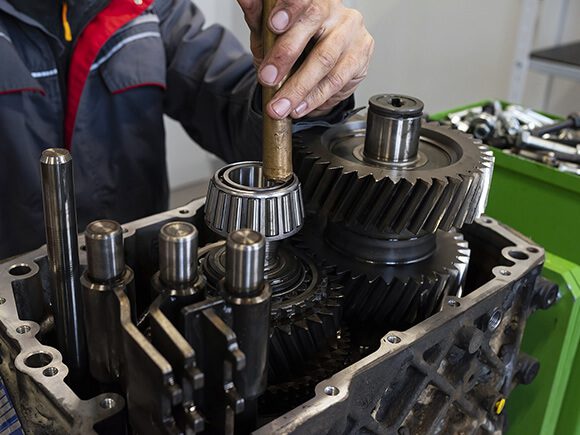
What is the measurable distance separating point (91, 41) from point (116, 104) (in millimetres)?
120

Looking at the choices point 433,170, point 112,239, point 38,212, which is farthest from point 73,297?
point 38,212

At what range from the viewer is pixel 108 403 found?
19.1 inches

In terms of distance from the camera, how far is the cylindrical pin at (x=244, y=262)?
1.42 feet

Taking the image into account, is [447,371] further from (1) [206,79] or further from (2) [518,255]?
(1) [206,79]

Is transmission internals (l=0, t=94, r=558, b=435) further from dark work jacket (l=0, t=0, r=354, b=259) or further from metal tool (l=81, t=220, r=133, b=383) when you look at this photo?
dark work jacket (l=0, t=0, r=354, b=259)

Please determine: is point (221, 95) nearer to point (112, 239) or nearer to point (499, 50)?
point (112, 239)

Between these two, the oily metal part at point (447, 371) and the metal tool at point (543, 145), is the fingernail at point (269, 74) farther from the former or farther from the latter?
the metal tool at point (543, 145)

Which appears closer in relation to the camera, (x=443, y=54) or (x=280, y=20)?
(x=280, y=20)

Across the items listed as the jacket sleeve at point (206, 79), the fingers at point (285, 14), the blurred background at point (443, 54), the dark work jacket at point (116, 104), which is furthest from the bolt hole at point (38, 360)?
the blurred background at point (443, 54)

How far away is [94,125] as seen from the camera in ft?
3.67

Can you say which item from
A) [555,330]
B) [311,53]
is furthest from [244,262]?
[555,330]

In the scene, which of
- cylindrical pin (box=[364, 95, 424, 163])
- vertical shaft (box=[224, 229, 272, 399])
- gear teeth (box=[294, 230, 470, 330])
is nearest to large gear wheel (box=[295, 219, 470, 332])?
gear teeth (box=[294, 230, 470, 330])

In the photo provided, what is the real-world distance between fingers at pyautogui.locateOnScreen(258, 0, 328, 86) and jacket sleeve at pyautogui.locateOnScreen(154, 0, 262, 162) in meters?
0.41

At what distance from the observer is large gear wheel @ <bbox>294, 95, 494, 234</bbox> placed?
0.65m
